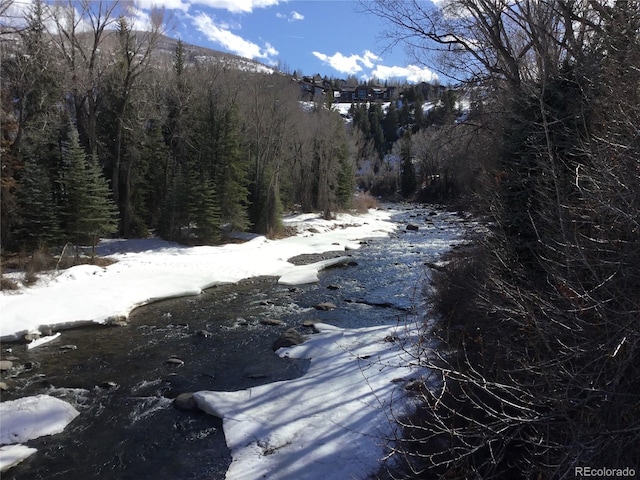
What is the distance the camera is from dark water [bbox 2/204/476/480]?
6684 mm

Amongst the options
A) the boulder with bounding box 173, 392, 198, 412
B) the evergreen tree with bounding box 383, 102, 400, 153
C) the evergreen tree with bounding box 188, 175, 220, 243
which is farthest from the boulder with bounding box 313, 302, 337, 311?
the evergreen tree with bounding box 383, 102, 400, 153

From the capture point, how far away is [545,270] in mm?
4605

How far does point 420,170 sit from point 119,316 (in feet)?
217

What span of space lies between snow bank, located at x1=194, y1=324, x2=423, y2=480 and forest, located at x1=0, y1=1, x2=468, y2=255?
772cm

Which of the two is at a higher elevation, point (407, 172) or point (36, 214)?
point (407, 172)

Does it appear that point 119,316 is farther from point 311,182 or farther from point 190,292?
point 311,182

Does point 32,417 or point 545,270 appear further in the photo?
point 32,417

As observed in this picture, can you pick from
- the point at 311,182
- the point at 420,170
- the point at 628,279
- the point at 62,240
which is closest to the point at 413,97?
the point at 420,170

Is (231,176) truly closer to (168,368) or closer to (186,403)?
(168,368)

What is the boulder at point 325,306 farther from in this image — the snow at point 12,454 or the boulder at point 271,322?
the snow at point 12,454

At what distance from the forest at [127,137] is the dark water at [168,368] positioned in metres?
7.10

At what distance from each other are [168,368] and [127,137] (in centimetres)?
2058

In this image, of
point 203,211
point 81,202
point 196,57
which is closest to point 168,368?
point 81,202

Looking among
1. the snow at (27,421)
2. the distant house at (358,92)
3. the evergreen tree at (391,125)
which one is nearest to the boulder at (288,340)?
the snow at (27,421)
